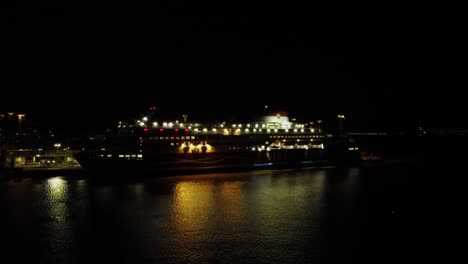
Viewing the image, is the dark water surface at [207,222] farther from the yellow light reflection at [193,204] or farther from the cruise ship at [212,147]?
the cruise ship at [212,147]

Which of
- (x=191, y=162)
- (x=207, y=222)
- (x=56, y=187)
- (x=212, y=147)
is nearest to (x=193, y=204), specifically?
(x=207, y=222)

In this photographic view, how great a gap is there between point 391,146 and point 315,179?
130 ft

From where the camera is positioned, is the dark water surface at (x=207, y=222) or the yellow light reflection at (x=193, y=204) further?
the yellow light reflection at (x=193, y=204)

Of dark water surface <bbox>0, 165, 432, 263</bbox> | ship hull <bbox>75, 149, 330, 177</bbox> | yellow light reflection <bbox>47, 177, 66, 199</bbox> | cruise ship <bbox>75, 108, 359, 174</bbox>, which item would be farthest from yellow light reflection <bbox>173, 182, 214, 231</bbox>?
yellow light reflection <bbox>47, 177, 66, 199</bbox>

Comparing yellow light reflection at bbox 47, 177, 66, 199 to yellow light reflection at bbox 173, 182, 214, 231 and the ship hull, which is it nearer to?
the ship hull

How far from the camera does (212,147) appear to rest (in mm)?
26922

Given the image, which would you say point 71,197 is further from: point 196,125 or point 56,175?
point 196,125

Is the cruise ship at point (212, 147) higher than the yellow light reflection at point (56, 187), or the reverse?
the cruise ship at point (212, 147)

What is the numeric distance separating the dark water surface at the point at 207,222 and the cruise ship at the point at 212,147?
379cm

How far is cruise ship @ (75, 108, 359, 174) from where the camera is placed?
2414cm

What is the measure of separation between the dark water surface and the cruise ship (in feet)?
12.5

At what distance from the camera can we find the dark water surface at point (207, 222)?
934 centimetres

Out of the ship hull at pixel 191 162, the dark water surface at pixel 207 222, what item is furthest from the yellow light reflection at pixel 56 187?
the ship hull at pixel 191 162

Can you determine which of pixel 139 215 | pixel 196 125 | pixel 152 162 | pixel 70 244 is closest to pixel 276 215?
pixel 139 215
